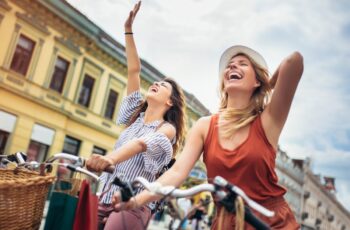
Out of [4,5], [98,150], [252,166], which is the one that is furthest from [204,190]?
[98,150]

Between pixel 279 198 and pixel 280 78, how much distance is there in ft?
1.88

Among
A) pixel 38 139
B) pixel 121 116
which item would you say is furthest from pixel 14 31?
pixel 121 116

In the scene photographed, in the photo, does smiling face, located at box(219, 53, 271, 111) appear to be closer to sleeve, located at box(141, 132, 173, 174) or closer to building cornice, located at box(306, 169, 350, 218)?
sleeve, located at box(141, 132, 173, 174)

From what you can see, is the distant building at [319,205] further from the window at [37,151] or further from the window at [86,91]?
the window at [37,151]

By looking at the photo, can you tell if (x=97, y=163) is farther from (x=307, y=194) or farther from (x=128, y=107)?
(x=307, y=194)

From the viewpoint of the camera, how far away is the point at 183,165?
1.86 m

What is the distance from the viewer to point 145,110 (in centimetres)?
299

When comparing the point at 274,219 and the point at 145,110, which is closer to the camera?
the point at 274,219

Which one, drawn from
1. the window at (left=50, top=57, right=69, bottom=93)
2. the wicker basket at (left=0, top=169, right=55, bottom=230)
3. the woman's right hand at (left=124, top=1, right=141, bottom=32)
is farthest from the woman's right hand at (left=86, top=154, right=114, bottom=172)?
the window at (left=50, top=57, right=69, bottom=93)

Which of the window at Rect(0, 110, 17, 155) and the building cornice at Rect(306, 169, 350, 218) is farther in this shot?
the building cornice at Rect(306, 169, 350, 218)

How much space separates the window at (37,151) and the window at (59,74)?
2584 millimetres

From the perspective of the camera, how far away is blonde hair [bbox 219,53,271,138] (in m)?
1.92

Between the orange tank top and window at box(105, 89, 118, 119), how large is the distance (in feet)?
61.4

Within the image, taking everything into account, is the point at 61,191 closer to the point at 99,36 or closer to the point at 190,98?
the point at 99,36
